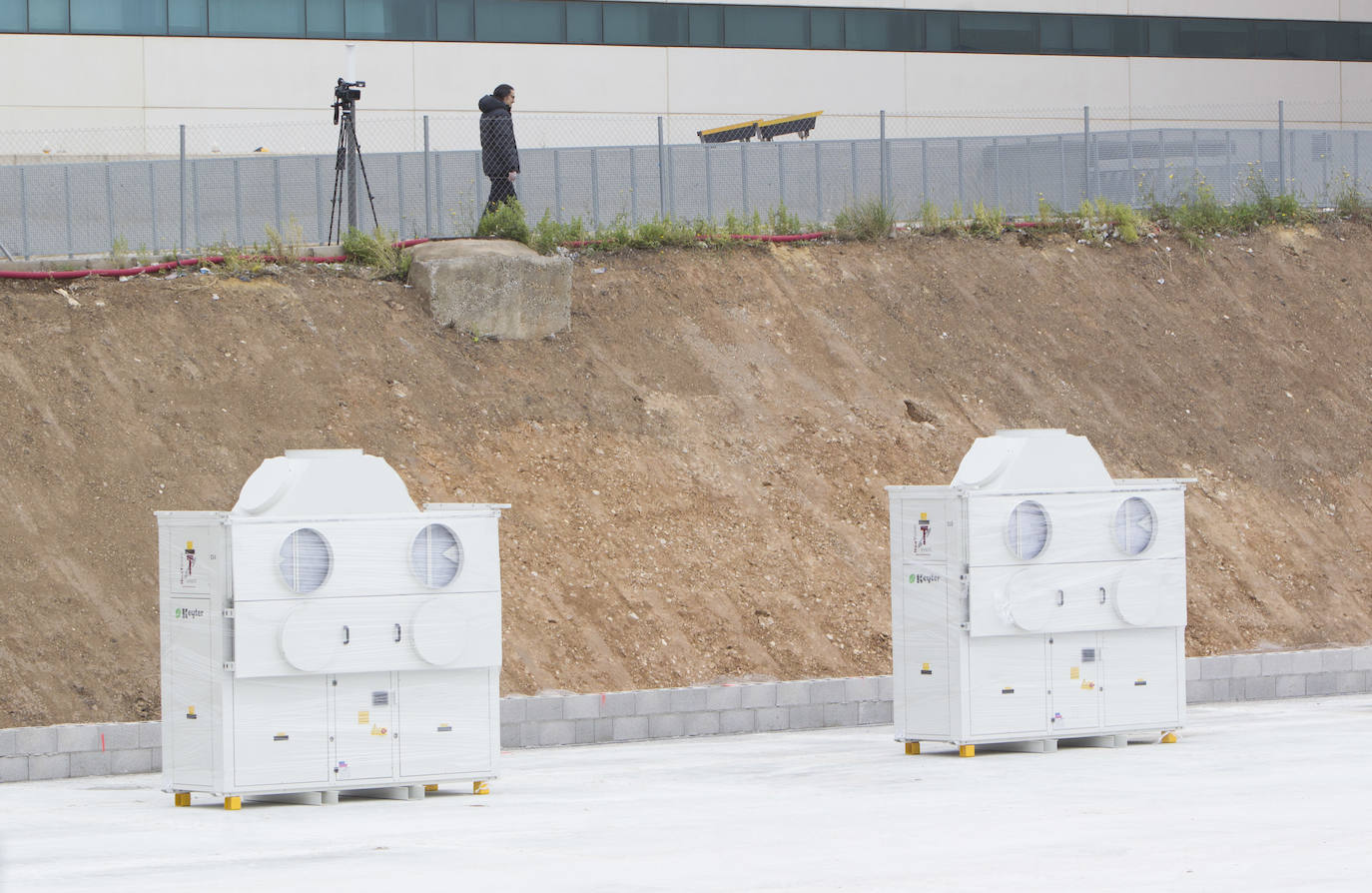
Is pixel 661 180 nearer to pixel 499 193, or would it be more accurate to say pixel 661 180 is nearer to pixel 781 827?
pixel 499 193

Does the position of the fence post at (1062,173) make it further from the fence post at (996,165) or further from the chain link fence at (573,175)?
the fence post at (996,165)

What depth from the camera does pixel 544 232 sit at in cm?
2319

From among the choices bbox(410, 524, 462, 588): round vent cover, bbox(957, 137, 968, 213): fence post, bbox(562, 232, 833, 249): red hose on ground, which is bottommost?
bbox(410, 524, 462, 588): round vent cover

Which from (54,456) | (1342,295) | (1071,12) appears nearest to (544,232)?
(54,456)

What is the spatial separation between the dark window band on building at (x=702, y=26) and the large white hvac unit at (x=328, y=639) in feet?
64.6

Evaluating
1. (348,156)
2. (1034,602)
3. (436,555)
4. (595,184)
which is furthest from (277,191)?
(1034,602)

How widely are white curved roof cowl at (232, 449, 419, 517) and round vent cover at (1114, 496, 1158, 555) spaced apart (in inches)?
224

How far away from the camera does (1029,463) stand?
1488cm

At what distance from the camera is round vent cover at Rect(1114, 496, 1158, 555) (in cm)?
1520

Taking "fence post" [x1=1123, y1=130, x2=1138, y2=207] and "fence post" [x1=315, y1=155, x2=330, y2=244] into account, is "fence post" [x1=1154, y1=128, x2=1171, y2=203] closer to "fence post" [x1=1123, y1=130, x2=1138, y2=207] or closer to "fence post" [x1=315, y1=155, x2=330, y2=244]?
"fence post" [x1=1123, y1=130, x2=1138, y2=207]

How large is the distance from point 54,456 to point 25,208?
5289 mm

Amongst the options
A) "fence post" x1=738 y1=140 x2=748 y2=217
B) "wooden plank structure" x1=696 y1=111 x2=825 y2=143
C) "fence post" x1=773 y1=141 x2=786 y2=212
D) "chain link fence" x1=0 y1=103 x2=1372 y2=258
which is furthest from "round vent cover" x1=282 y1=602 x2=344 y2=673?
"wooden plank structure" x1=696 y1=111 x2=825 y2=143

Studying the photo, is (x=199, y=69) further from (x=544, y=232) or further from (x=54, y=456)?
(x=54, y=456)

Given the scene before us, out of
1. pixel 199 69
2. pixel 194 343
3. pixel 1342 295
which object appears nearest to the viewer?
A: pixel 194 343
